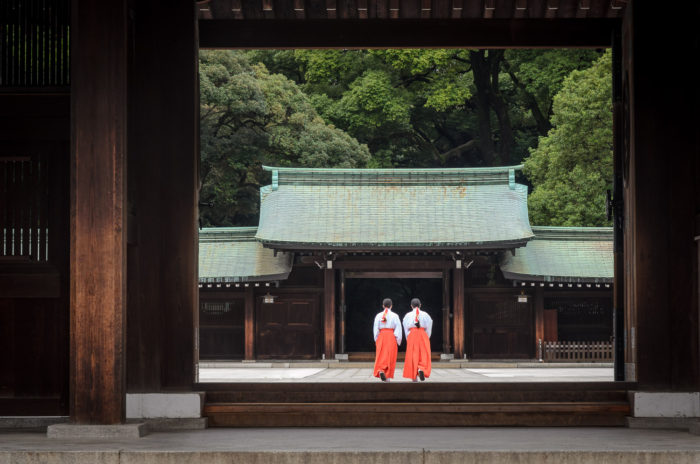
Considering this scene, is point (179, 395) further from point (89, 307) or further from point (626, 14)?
point (626, 14)

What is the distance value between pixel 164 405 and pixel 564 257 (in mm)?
20213

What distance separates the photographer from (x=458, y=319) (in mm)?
25906

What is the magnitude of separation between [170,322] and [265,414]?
1.14m

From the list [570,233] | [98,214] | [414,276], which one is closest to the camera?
[98,214]

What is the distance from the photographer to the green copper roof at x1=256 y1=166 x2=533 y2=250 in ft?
86.2

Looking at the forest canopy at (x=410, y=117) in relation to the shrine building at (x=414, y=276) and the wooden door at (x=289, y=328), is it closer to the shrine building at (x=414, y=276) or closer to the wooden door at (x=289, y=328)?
the shrine building at (x=414, y=276)

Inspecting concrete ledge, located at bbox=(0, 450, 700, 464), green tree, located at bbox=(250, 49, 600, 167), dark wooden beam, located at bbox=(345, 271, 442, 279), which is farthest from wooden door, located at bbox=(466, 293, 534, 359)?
concrete ledge, located at bbox=(0, 450, 700, 464)

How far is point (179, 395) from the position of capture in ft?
27.1

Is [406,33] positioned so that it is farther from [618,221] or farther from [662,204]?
[662,204]

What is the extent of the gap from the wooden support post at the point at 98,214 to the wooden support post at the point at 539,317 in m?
19.7

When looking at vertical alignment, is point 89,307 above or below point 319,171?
below

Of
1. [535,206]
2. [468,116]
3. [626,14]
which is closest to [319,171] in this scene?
[535,206]

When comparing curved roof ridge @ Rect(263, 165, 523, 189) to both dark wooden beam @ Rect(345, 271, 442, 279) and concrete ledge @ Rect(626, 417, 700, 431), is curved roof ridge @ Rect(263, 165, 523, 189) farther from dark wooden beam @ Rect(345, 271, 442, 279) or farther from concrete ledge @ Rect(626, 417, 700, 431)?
concrete ledge @ Rect(626, 417, 700, 431)

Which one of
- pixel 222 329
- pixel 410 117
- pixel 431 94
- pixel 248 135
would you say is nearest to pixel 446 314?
pixel 222 329
